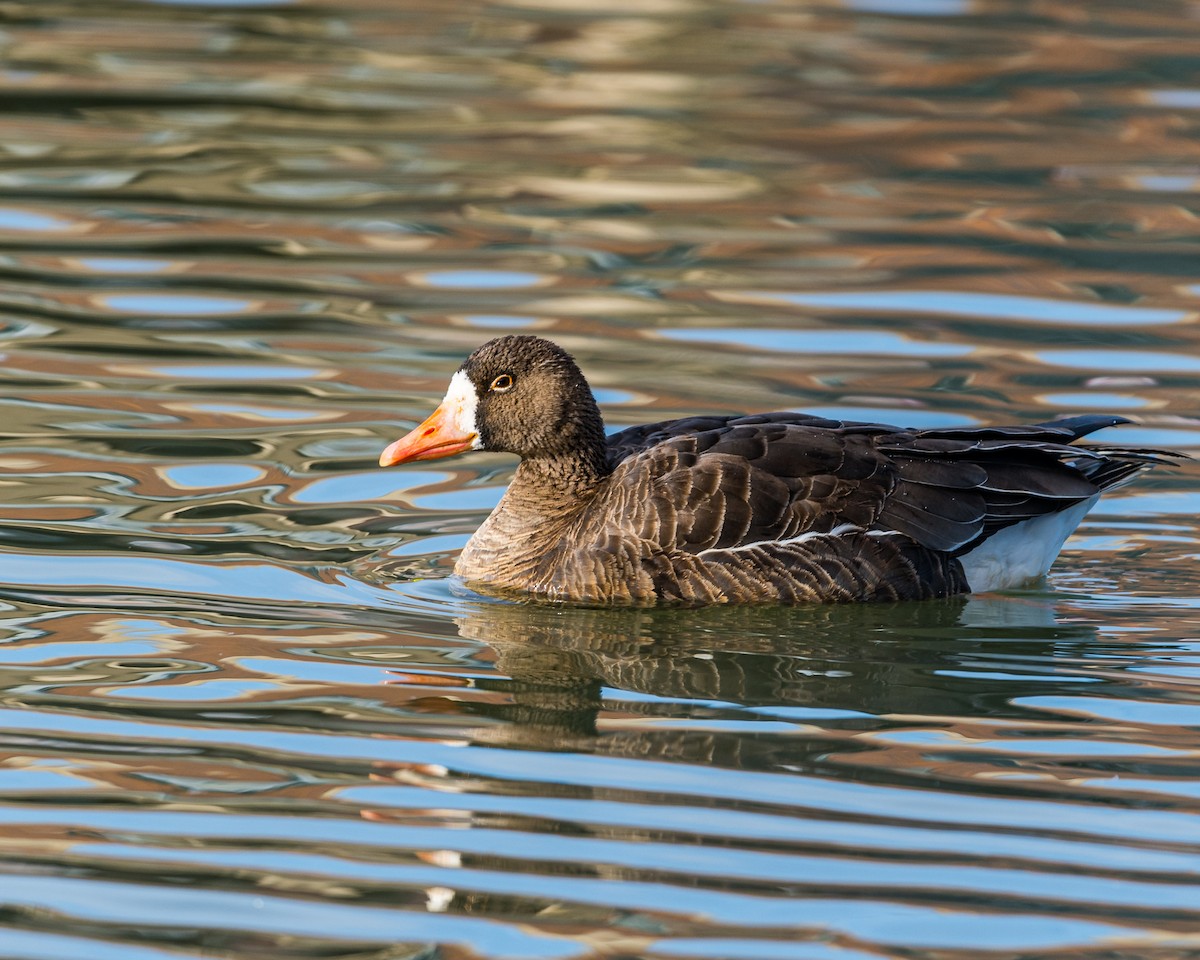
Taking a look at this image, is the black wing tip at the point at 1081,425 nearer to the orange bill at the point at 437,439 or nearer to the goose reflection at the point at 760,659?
the goose reflection at the point at 760,659

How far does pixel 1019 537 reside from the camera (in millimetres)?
9875

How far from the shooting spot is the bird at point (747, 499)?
372 inches

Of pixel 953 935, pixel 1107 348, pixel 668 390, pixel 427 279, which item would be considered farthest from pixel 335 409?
pixel 953 935

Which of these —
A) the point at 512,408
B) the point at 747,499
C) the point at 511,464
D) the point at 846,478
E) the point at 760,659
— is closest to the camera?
the point at 760,659

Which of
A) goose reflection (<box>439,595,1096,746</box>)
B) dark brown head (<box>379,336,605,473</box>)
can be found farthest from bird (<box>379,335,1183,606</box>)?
goose reflection (<box>439,595,1096,746</box>)

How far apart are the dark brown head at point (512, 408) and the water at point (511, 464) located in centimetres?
72

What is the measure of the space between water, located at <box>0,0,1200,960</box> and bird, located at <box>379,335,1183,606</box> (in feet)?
0.72

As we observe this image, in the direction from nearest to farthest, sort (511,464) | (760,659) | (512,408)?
(760,659) → (512,408) → (511,464)

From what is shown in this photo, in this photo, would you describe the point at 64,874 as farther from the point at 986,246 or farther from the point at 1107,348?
the point at 986,246

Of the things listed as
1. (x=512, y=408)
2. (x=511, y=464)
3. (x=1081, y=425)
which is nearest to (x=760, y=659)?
(x=512, y=408)

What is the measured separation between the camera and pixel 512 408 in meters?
9.91

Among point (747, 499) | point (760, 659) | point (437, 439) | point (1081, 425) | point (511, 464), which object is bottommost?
point (760, 659)

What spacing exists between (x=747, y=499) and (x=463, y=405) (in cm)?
155

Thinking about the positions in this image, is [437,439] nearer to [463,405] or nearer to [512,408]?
[463,405]
